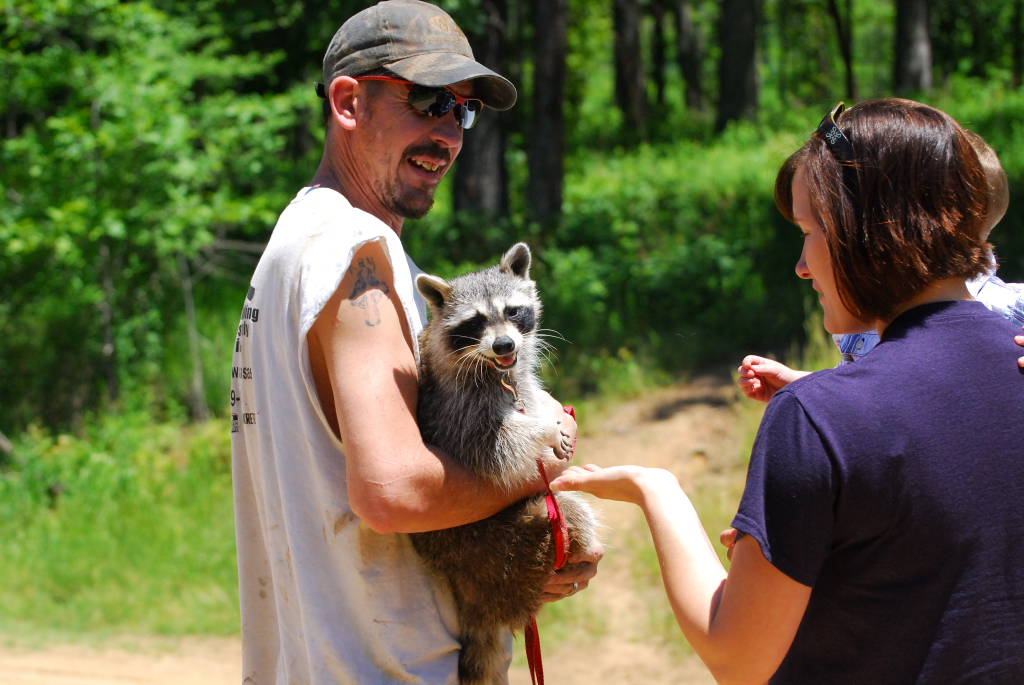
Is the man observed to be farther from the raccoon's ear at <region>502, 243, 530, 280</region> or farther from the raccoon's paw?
the raccoon's ear at <region>502, 243, 530, 280</region>

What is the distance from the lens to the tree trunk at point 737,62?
56.1 ft

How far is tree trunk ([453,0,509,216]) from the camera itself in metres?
10.5

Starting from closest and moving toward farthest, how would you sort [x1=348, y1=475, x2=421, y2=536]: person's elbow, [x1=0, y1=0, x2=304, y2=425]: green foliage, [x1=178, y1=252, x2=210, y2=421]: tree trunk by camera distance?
[x1=348, y1=475, x2=421, y2=536]: person's elbow, [x1=0, y1=0, x2=304, y2=425]: green foliage, [x1=178, y1=252, x2=210, y2=421]: tree trunk

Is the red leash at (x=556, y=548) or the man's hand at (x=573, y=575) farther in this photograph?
the man's hand at (x=573, y=575)

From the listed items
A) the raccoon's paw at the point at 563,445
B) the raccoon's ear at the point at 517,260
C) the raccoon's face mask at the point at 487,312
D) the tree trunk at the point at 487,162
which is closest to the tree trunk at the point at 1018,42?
the tree trunk at the point at 487,162

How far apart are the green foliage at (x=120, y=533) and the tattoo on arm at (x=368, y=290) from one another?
4.67 meters

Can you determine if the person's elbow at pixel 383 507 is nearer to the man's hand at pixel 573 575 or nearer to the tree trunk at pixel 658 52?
the man's hand at pixel 573 575

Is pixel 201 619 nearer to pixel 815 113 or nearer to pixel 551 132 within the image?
pixel 551 132

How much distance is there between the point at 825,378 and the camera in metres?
1.49

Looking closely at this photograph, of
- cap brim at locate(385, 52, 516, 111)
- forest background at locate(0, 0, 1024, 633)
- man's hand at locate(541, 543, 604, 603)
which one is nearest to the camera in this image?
cap brim at locate(385, 52, 516, 111)

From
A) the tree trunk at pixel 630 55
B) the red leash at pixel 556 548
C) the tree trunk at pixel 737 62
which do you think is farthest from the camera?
the tree trunk at pixel 630 55

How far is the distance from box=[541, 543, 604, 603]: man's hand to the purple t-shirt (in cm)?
86

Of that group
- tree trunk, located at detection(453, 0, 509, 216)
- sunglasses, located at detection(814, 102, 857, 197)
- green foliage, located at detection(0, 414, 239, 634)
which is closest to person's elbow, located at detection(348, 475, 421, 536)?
sunglasses, located at detection(814, 102, 857, 197)

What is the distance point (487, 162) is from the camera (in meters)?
10.9
